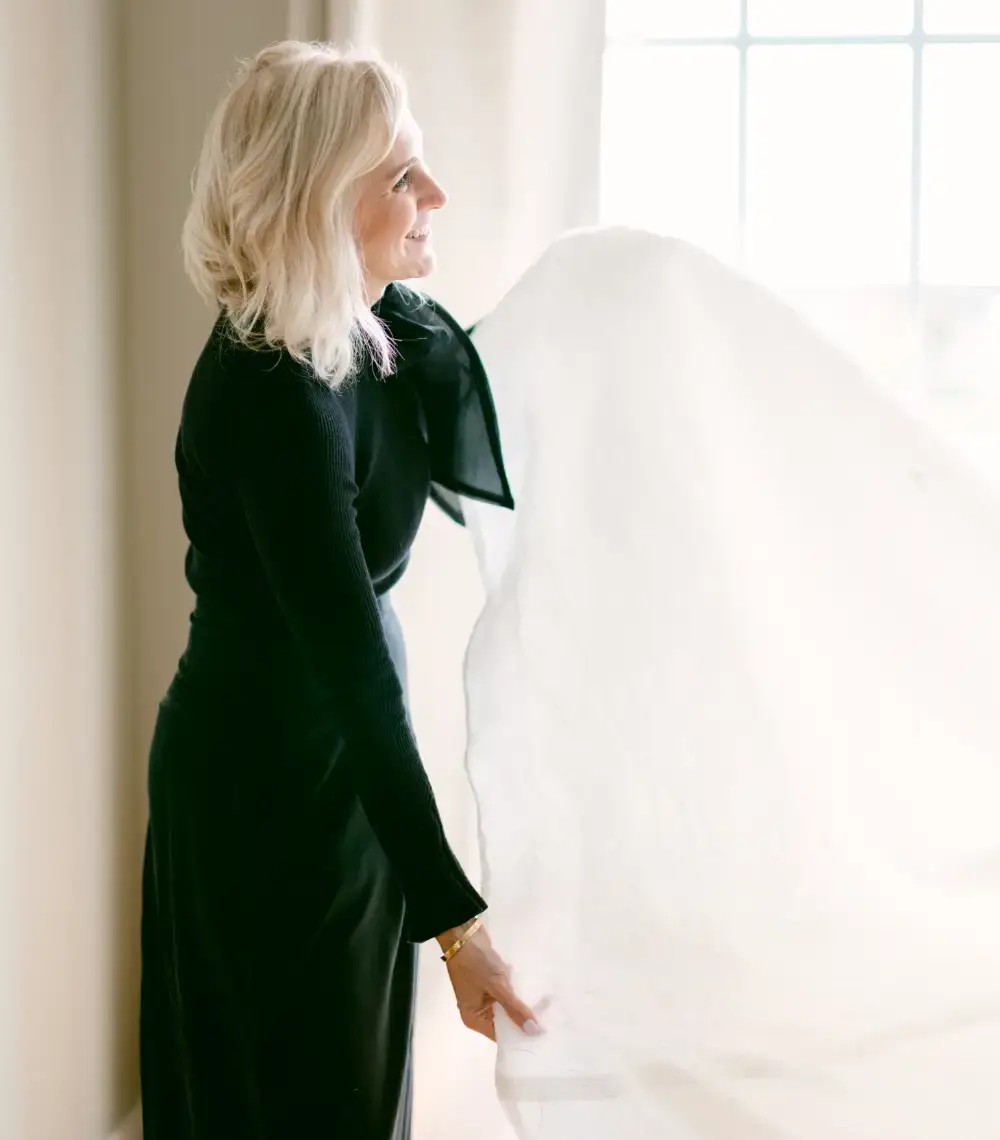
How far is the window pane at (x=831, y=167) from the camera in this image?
74.6 inches

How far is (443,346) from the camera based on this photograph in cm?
135

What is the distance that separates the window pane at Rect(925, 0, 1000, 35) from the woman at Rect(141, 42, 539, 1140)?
99 cm

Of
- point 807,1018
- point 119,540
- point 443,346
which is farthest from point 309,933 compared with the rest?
point 119,540

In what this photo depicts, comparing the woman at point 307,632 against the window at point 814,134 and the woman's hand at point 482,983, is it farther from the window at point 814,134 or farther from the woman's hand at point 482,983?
the window at point 814,134

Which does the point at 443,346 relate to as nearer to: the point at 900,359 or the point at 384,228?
the point at 384,228

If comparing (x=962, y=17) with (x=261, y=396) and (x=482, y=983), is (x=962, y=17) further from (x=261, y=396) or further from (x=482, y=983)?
(x=482, y=983)

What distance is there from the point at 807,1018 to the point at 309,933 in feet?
1.57

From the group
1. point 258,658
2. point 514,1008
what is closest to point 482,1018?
point 514,1008

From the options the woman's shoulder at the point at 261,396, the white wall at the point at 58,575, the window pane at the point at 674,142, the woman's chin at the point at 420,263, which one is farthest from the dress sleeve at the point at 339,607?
the window pane at the point at 674,142

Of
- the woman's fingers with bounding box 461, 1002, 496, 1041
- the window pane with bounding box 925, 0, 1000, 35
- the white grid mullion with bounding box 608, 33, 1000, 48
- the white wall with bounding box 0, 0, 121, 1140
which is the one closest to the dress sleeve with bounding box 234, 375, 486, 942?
the woman's fingers with bounding box 461, 1002, 496, 1041

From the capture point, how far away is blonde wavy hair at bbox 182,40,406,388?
3.95 ft

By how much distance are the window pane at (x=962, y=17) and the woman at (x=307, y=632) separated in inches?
39.2

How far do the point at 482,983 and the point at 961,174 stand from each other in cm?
134

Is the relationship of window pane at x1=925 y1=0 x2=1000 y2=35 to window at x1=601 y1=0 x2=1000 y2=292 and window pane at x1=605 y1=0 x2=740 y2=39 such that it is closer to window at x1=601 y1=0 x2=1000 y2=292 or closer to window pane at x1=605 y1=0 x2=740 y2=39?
window at x1=601 y1=0 x2=1000 y2=292
